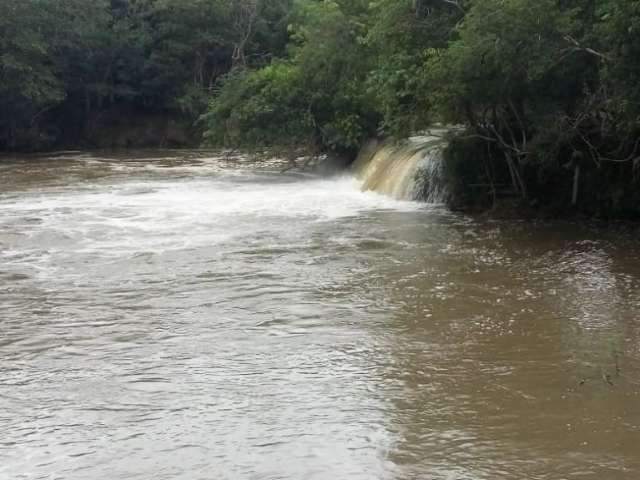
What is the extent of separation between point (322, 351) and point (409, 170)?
10726mm

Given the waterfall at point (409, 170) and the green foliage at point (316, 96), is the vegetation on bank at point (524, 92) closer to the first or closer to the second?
the waterfall at point (409, 170)

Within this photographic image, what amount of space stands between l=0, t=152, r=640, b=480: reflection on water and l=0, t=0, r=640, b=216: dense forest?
5.05ft

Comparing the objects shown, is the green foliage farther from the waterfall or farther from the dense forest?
the waterfall

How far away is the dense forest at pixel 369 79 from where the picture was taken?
41.4 ft

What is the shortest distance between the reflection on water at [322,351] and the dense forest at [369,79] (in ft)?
5.05

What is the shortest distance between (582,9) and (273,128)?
11.5 meters

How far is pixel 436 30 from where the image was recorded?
14.9 meters

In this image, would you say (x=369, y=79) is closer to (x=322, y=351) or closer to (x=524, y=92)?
(x=524, y=92)

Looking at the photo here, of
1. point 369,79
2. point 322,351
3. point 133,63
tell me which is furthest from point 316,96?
point 133,63

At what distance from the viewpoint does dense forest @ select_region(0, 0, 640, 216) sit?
41.4ft

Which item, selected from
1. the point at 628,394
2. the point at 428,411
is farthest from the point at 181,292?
the point at 628,394

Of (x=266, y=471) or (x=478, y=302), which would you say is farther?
(x=478, y=302)

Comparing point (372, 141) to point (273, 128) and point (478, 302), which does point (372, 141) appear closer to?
point (273, 128)

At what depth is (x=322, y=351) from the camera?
7.97m
